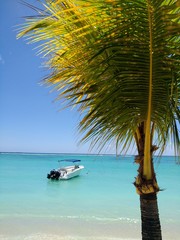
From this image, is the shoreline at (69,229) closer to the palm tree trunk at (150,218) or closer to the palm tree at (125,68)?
the palm tree trunk at (150,218)

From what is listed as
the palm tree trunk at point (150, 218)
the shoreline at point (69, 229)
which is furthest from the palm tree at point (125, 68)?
the shoreline at point (69, 229)

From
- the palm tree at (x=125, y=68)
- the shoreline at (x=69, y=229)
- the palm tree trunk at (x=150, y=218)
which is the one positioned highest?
the palm tree at (x=125, y=68)

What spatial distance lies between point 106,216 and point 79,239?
2686mm

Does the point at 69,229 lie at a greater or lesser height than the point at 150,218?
lesser

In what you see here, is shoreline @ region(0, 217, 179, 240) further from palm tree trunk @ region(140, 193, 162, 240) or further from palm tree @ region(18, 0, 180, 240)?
palm tree @ region(18, 0, 180, 240)

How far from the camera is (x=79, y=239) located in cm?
692

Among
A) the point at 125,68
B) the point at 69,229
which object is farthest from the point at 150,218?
the point at 69,229

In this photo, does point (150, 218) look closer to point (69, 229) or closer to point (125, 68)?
point (125, 68)

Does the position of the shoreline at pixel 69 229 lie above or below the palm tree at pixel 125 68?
below

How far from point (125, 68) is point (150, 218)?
1105mm

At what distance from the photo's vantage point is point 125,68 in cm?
197

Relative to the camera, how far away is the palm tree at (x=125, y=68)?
6.00ft

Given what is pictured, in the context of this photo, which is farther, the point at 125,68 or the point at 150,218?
the point at 150,218

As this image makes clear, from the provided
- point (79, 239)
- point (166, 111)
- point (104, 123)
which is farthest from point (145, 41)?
point (79, 239)
